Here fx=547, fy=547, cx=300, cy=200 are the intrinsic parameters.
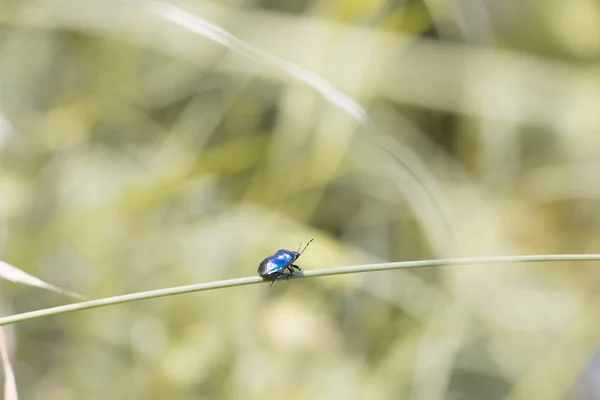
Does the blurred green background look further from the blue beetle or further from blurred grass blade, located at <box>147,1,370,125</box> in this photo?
the blue beetle

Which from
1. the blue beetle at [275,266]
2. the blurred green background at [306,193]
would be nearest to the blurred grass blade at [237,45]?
the blurred green background at [306,193]

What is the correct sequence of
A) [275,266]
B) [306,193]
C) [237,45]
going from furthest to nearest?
[306,193]
[237,45]
[275,266]

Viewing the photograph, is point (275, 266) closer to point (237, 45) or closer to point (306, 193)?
point (237, 45)

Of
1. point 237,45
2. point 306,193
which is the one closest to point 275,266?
point 237,45

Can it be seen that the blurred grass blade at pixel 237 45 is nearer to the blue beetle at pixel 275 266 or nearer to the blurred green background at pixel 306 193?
the blurred green background at pixel 306 193

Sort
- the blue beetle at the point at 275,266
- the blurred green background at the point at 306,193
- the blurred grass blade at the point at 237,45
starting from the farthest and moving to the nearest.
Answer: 1. the blurred green background at the point at 306,193
2. the blurred grass blade at the point at 237,45
3. the blue beetle at the point at 275,266

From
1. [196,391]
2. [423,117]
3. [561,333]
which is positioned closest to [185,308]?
[196,391]

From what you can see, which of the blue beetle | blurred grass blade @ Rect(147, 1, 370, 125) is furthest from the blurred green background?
the blue beetle

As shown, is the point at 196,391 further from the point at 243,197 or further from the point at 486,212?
the point at 486,212
